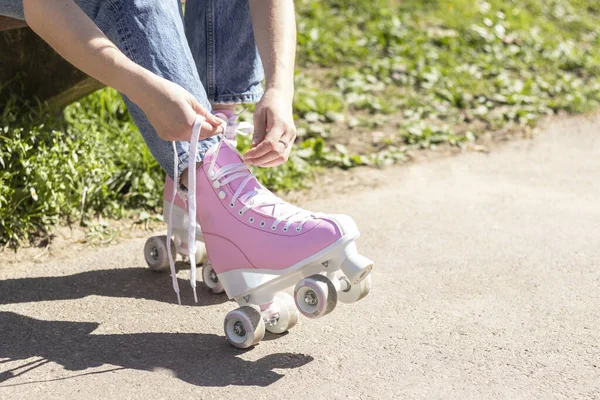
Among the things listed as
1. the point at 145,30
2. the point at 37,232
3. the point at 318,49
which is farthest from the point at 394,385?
the point at 318,49

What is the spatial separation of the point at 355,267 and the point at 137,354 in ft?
1.80

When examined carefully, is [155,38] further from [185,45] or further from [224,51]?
[224,51]

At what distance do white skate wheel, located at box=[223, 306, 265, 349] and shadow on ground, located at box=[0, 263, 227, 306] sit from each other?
300 mm

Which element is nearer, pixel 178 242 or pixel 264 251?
pixel 264 251

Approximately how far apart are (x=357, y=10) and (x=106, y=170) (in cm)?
283

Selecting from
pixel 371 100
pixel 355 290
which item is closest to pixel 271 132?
pixel 355 290

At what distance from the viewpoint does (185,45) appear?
6.68 feet

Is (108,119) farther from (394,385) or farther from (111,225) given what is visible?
(394,385)

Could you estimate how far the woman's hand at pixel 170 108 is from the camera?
5.92 feet

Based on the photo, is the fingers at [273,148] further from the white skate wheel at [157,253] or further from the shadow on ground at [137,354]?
the white skate wheel at [157,253]

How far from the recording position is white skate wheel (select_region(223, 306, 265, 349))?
1.93m

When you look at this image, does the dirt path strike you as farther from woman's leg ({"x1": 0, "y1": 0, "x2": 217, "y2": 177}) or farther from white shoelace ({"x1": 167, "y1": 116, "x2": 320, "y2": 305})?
A: woman's leg ({"x1": 0, "y1": 0, "x2": 217, "y2": 177})

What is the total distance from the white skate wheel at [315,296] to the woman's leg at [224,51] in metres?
0.65

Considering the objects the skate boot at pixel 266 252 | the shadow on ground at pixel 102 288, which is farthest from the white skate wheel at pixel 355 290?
the shadow on ground at pixel 102 288
